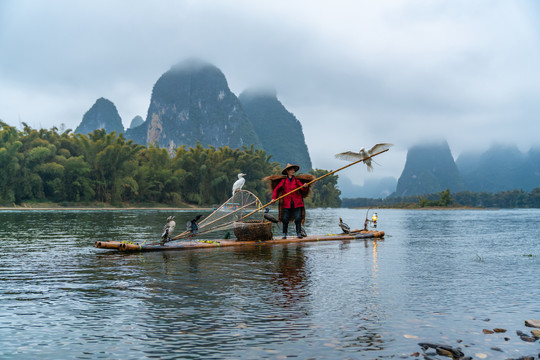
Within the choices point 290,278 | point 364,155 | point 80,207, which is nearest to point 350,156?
point 364,155

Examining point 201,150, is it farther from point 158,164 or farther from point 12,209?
point 12,209

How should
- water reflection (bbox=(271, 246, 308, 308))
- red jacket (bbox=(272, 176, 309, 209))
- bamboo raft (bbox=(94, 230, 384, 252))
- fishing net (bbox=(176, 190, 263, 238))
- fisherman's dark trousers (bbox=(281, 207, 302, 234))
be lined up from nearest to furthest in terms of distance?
water reflection (bbox=(271, 246, 308, 308)), bamboo raft (bbox=(94, 230, 384, 252)), fishing net (bbox=(176, 190, 263, 238)), red jacket (bbox=(272, 176, 309, 209)), fisherman's dark trousers (bbox=(281, 207, 302, 234))

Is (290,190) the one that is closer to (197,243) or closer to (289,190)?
(289,190)

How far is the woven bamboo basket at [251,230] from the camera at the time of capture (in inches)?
628

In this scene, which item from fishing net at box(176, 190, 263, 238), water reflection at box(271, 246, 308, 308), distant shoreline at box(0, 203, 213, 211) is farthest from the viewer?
distant shoreline at box(0, 203, 213, 211)

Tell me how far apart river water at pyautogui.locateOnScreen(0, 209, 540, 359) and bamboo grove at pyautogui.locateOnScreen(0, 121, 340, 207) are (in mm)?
50375

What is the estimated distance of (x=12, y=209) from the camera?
53156mm

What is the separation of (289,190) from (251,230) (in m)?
2.05

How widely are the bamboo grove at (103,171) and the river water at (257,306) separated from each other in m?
50.4

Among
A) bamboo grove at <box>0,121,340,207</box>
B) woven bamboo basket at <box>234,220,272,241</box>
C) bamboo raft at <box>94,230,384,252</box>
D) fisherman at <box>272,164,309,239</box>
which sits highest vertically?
bamboo grove at <box>0,121,340,207</box>

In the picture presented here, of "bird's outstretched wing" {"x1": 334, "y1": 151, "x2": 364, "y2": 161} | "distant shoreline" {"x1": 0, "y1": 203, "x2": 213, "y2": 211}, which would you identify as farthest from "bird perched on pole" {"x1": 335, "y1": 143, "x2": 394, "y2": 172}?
"distant shoreline" {"x1": 0, "y1": 203, "x2": 213, "y2": 211}

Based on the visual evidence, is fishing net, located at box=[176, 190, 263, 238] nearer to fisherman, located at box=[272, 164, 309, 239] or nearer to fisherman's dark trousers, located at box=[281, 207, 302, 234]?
fisherman, located at box=[272, 164, 309, 239]

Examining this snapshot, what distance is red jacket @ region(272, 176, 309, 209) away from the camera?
1655cm

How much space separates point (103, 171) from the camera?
2557 inches
